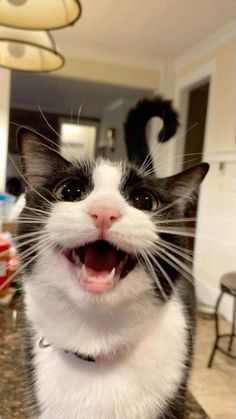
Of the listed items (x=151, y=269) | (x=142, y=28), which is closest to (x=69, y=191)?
(x=151, y=269)

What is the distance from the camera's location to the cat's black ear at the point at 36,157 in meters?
0.63

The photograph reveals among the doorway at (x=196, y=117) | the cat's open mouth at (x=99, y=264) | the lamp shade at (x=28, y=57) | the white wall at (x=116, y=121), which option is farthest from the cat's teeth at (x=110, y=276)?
the white wall at (x=116, y=121)

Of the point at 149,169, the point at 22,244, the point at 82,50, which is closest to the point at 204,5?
the point at 82,50

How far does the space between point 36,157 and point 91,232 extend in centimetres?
21

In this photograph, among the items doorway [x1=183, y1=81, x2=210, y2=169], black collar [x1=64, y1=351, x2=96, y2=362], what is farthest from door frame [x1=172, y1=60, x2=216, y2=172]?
black collar [x1=64, y1=351, x2=96, y2=362]

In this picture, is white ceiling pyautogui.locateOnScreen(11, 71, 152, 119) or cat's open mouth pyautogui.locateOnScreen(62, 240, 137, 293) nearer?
cat's open mouth pyautogui.locateOnScreen(62, 240, 137, 293)

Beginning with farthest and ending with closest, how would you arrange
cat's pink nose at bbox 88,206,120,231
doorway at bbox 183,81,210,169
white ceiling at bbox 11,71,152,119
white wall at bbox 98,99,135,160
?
white wall at bbox 98,99,135,160
white ceiling at bbox 11,71,152,119
doorway at bbox 183,81,210,169
cat's pink nose at bbox 88,206,120,231

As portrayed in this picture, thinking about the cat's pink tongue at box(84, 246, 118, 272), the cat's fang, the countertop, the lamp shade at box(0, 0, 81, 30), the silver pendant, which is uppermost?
the lamp shade at box(0, 0, 81, 30)

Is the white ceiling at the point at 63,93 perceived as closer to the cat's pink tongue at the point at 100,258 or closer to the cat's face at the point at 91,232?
the cat's face at the point at 91,232

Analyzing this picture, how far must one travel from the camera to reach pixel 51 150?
0.62 m

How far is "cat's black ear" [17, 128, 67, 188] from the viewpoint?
0.63 m

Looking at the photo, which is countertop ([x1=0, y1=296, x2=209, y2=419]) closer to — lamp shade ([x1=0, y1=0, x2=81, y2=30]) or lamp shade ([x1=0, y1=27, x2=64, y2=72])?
lamp shade ([x1=0, y1=0, x2=81, y2=30])

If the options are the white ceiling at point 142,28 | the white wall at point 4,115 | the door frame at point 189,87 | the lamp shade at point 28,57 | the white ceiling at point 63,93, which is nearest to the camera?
the lamp shade at point 28,57

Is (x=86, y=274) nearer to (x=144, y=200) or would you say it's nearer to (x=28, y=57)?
(x=144, y=200)
